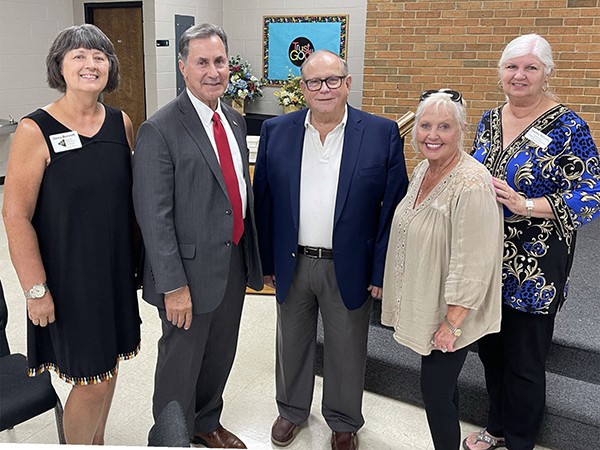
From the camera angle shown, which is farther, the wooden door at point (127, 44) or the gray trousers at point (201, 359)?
the wooden door at point (127, 44)

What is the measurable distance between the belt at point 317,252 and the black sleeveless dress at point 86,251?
0.64 m

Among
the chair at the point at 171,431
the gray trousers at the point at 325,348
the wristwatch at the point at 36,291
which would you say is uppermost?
the wristwatch at the point at 36,291

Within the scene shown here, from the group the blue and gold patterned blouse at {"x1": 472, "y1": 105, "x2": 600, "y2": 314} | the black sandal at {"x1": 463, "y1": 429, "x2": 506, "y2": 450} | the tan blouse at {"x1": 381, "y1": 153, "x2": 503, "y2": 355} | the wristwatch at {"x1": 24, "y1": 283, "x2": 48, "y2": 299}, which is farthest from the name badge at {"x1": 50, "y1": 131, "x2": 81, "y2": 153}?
the black sandal at {"x1": 463, "y1": 429, "x2": 506, "y2": 450}

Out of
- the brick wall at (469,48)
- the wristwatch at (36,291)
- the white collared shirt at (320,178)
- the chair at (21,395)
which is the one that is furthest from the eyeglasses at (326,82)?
the brick wall at (469,48)

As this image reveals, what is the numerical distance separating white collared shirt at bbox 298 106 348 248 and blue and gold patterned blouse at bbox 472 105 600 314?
0.56 metres

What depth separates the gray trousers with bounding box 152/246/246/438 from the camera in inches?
78.9

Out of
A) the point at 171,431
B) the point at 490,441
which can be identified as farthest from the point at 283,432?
the point at 171,431

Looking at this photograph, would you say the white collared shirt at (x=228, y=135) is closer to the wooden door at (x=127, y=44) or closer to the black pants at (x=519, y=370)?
the black pants at (x=519, y=370)

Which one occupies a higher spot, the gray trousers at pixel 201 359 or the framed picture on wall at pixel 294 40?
the framed picture on wall at pixel 294 40

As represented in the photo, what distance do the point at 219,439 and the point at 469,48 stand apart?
176 inches

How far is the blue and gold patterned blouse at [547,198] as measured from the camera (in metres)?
1.80

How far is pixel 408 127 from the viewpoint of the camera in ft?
9.89

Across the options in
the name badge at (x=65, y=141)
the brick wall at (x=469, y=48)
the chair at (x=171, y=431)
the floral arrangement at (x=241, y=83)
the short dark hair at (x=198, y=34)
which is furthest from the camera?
the floral arrangement at (x=241, y=83)

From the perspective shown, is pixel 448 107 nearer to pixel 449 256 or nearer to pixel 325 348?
pixel 449 256
